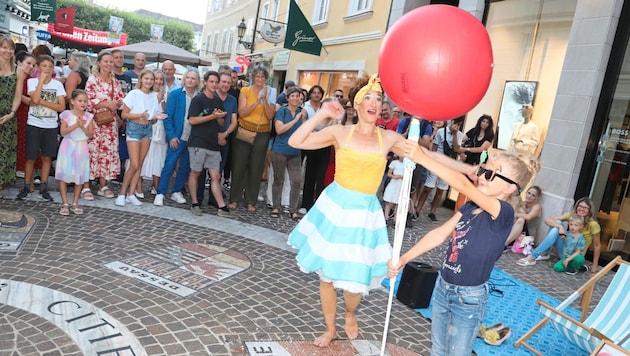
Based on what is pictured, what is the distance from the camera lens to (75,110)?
18.1ft

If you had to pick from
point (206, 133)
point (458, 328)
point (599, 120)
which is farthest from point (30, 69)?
point (599, 120)

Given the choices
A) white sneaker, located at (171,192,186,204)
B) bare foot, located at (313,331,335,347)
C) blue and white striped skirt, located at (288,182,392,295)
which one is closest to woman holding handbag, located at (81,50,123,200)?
white sneaker, located at (171,192,186,204)

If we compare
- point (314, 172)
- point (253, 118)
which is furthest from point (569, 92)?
point (253, 118)

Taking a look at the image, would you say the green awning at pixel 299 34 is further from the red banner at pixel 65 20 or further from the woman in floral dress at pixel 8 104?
the red banner at pixel 65 20

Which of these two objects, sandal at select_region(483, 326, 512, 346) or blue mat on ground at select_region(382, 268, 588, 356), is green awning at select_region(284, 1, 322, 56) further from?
sandal at select_region(483, 326, 512, 346)

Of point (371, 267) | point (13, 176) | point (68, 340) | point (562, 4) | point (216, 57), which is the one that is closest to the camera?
point (68, 340)

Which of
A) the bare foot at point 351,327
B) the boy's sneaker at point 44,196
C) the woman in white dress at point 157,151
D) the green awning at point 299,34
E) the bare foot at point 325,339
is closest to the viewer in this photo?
the bare foot at point 325,339

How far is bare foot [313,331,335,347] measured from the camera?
338 centimetres

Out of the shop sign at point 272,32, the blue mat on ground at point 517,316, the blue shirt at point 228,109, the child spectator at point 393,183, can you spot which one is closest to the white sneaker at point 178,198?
the blue shirt at point 228,109

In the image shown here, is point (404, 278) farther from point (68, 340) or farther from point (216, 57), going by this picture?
point (216, 57)

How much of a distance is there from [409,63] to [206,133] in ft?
14.1

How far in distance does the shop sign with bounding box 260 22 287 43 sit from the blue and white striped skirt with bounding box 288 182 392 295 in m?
15.3

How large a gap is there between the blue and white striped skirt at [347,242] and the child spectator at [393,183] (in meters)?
3.99

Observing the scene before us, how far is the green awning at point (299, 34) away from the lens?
13523mm
